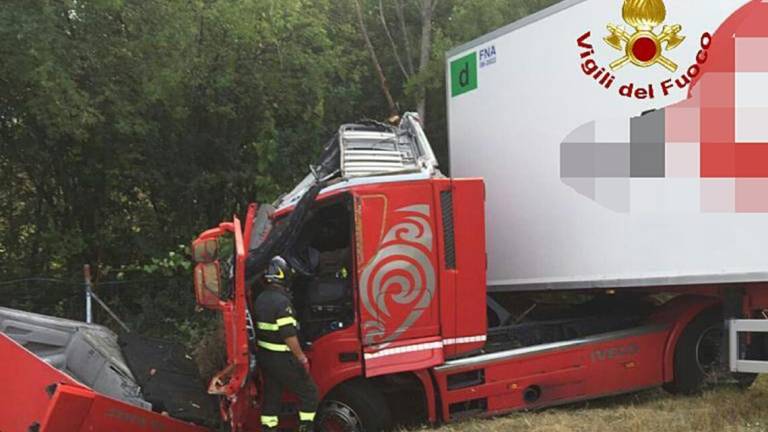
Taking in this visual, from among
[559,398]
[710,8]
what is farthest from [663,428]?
[710,8]

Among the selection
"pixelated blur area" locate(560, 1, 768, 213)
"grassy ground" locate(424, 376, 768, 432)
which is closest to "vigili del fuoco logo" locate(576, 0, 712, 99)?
"pixelated blur area" locate(560, 1, 768, 213)

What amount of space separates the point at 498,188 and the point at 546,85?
1.07 metres

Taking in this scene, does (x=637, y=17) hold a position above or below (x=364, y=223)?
above

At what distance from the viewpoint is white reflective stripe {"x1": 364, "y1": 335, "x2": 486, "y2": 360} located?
4.97 metres

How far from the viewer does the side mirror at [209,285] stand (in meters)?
4.86

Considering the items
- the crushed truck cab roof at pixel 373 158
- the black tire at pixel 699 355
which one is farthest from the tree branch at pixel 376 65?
the black tire at pixel 699 355

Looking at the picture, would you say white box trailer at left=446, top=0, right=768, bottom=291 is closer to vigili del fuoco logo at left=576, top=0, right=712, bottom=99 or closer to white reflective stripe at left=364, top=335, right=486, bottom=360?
vigili del fuoco logo at left=576, top=0, right=712, bottom=99

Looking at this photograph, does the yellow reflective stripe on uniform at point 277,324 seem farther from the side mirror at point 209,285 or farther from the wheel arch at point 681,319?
the wheel arch at point 681,319

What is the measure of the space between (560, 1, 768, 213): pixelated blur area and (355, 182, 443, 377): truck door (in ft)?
5.16

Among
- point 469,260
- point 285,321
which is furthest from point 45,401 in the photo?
point 469,260

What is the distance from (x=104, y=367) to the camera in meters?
5.45

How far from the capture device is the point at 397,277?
4973mm

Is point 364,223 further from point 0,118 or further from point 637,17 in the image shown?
point 0,118

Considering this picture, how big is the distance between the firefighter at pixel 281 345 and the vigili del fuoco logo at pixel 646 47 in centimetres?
295
